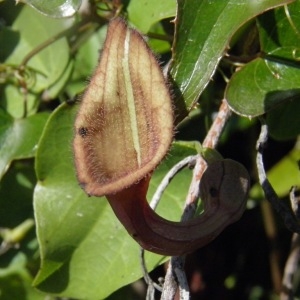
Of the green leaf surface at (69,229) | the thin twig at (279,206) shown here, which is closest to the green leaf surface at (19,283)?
the green leaf surface at (69,229)

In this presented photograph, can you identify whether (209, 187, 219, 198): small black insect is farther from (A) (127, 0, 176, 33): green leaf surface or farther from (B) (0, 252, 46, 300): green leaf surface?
(B) (0, 252, 46, 300): green leaf surface

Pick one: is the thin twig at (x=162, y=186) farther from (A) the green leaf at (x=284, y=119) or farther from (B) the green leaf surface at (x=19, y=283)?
(B) the green leaf surface at (x=19, y=283)

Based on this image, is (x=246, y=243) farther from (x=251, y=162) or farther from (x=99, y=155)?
(x=99, y=155)

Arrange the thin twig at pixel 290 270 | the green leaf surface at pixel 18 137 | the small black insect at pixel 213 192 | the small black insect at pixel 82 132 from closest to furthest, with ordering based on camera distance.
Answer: the small black insect at pixel 82 132 → the small black insect at pixel 213 192 → the green leaf surface at pixel 18 137 → the thin twig at pixel 290 270

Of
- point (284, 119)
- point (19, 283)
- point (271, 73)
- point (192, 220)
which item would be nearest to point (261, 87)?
point (271, 73)

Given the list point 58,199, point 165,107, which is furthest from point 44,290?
point 165,107

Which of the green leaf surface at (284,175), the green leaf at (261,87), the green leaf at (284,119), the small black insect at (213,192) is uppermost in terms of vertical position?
the green leaf at (261,87)
